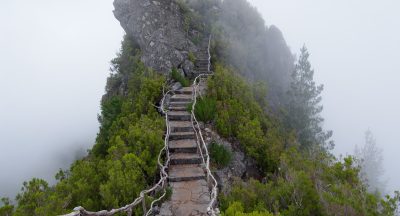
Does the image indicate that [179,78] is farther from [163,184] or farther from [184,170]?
[163,184]

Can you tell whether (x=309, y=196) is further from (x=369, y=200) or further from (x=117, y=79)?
(x=117, y=79)

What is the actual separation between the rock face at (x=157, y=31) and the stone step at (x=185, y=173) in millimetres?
8895

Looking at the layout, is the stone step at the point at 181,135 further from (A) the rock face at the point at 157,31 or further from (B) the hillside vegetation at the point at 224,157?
(A) the rock face at the point at 157,31

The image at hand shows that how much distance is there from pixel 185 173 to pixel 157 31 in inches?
472

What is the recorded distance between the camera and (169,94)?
1454 centimetres

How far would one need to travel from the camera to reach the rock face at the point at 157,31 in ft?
58.8

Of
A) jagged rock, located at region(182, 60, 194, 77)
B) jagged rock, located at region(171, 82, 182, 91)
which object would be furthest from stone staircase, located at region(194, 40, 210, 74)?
jagged rock, located at region(171, 82, 182, 91)

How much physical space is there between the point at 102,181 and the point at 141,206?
1449 millimetres

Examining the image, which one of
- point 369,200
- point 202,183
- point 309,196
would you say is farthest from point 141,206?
point 369,200

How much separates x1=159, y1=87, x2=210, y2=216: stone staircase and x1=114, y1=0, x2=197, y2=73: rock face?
500 centimetres

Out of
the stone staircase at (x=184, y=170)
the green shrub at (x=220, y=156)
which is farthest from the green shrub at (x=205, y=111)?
the green shrub at (x=220, y=156)

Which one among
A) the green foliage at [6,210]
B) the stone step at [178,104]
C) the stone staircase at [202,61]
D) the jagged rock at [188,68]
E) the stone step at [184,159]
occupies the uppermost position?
the stone staircase at [202,61]

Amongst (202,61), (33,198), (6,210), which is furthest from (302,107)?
(6,210)

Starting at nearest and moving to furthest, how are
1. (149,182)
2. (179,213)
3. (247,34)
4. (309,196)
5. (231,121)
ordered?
(309,196) < (179,213) < (149,182) < (231,121) < (247,34)
